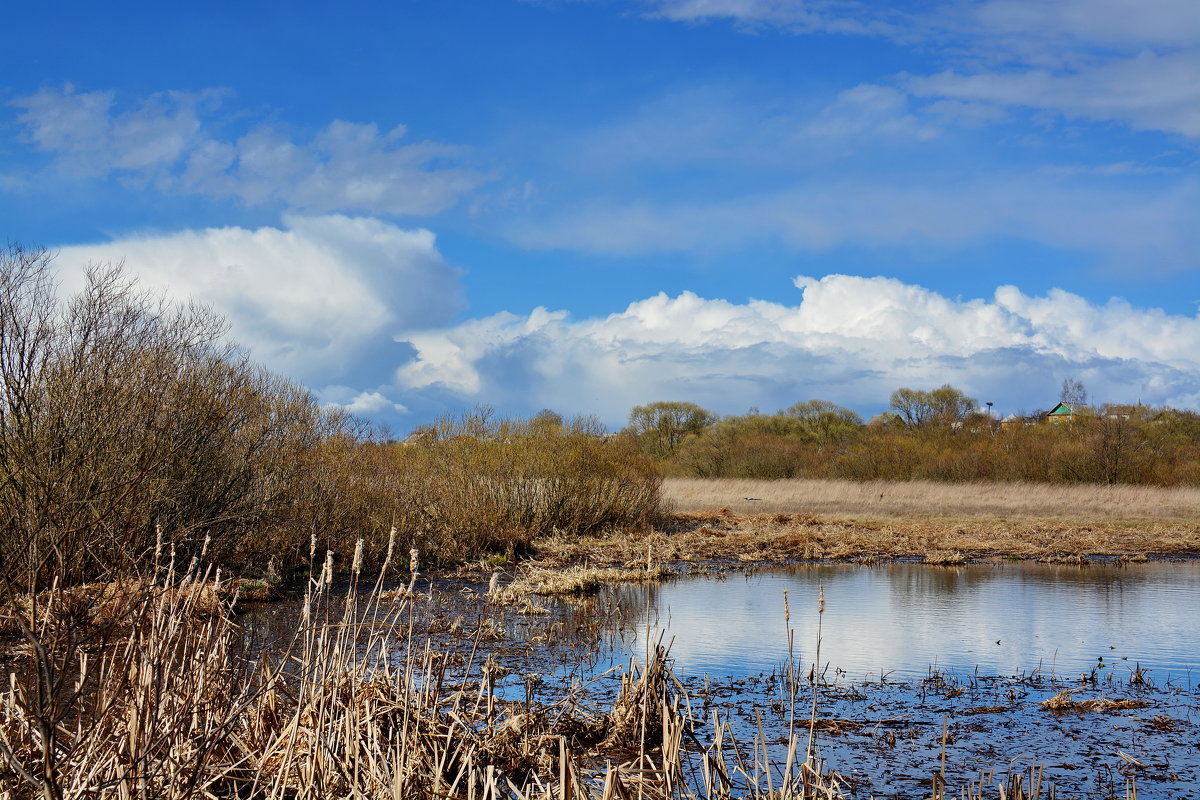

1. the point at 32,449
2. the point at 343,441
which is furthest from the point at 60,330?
the point at 343,441

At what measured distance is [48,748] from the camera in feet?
8.99

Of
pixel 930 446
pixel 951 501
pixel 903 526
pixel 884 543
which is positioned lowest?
pixel 884 543

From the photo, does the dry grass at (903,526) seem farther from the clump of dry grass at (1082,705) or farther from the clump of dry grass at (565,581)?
the clump of dry grass at (1082,705)

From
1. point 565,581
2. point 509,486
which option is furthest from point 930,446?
point 565,581

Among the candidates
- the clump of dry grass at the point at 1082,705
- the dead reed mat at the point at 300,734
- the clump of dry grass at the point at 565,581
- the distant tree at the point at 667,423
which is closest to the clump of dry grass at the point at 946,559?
the clump of dry grass at the point at 565,581

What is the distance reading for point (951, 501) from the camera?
32.6 meters

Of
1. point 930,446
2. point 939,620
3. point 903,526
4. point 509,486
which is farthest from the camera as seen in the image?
point 930,446

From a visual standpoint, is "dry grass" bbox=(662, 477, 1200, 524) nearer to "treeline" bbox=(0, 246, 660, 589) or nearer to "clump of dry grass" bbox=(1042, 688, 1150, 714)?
Answer: "treeline" bbox=(0, 246, 660, 589)

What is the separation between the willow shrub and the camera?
19.8 meters

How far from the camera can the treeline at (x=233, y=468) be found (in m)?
12.0

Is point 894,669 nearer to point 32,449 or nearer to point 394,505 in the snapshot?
point 32,449

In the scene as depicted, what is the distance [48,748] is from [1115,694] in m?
8.79

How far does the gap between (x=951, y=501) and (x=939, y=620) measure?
20.8 metres

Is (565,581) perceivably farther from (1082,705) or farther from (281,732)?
(281,732)
